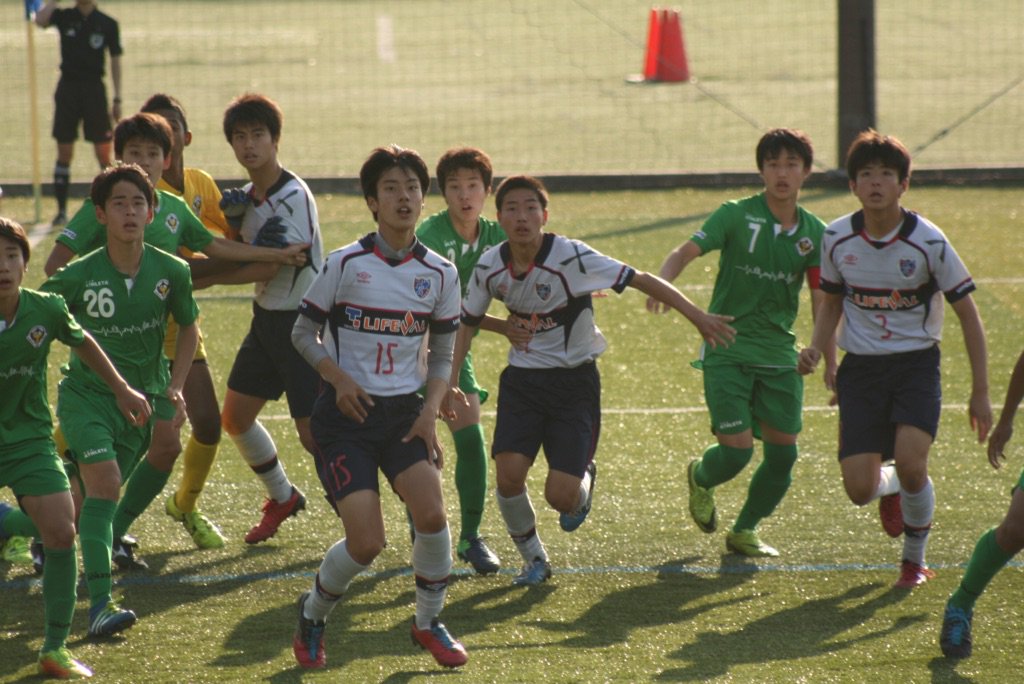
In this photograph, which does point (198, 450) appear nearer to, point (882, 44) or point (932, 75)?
point (932, 75)

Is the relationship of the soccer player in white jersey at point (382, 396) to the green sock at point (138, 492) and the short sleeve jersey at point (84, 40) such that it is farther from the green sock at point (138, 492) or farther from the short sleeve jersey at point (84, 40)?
the short sleeve jersey at point (84, 40)

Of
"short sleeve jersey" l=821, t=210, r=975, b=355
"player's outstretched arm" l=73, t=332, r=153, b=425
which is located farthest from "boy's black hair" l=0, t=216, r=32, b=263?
"short sleeve jersey" l=821, t=210, r=975, b=355

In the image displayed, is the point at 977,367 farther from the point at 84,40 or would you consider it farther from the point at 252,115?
the point at 84,40

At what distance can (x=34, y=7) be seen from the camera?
11891mm

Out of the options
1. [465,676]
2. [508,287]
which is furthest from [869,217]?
[465,676]

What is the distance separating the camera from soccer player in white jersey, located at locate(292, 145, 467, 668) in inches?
195

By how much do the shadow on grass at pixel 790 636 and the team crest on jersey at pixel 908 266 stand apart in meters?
1.22

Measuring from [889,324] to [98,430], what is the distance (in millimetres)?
2926

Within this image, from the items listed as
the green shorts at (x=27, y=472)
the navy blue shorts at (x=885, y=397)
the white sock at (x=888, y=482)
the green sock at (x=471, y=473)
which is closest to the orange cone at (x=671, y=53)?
the white sock at (x=888, y=482)

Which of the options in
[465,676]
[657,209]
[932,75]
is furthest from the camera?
[932,75]

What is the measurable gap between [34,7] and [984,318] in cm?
750

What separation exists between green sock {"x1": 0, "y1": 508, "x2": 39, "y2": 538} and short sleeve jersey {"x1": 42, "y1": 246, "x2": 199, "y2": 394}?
62 centimetres

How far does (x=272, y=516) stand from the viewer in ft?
21.4

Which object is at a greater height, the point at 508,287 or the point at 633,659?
the point at 508,287
